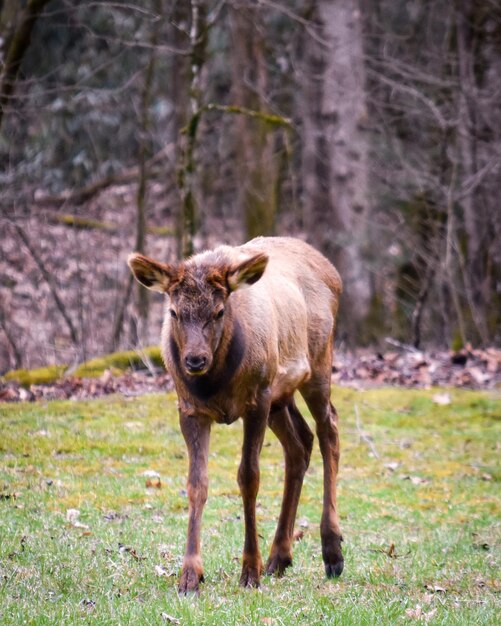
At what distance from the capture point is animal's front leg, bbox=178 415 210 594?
654 cm

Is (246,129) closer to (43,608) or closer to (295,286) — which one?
(295,286)

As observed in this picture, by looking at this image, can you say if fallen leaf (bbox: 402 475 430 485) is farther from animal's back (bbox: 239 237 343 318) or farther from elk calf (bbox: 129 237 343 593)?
elk calf (bbox: 129 237 343 593)

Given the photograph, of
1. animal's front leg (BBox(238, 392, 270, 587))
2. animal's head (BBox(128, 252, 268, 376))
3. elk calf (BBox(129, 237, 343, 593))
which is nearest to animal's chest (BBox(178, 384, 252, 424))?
elk calf (BBox(129, 237, 343, 593))

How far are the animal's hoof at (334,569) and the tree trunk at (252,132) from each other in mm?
11616

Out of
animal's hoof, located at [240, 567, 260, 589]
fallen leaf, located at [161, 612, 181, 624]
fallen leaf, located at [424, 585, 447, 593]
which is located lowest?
fallen leaf, located at [424, 585, 447, 593]

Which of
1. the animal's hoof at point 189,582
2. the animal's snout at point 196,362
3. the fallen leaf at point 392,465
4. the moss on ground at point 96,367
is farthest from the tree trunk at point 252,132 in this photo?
the animal's hoof at point 189,582

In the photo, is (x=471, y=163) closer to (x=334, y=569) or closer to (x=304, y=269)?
(x=304, y=269)

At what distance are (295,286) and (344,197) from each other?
13.6m

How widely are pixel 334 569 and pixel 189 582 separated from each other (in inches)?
57.5

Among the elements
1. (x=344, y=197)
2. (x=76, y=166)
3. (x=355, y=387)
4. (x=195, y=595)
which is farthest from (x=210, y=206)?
(x=195, y=595)

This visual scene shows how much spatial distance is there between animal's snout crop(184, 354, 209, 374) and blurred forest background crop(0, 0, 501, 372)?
9.10 metres

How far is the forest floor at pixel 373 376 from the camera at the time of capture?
14.4m

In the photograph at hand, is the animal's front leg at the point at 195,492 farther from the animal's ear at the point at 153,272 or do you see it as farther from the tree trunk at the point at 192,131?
the tree trunk at the point at 192,131

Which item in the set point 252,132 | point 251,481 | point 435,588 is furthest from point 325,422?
point 252,132
